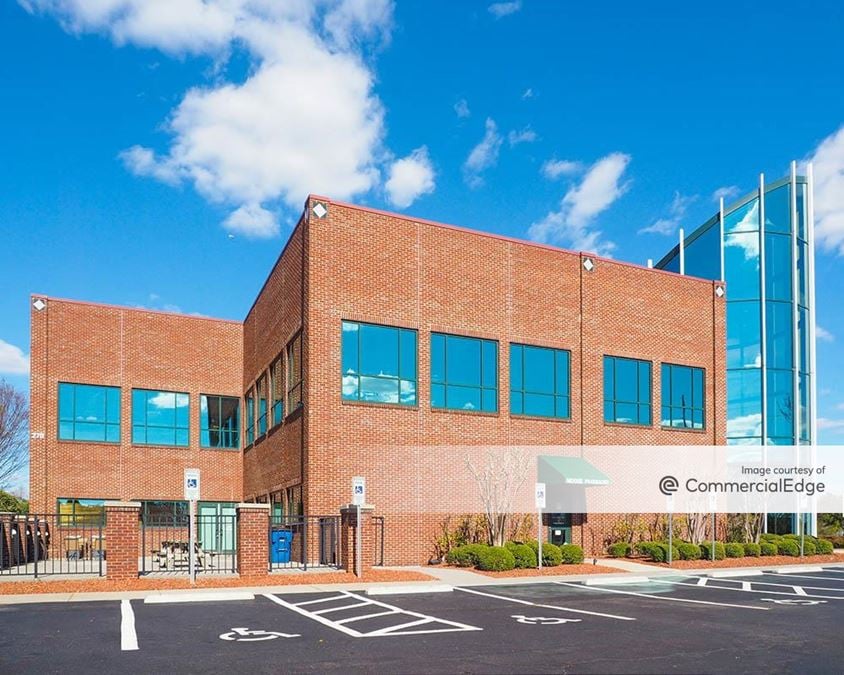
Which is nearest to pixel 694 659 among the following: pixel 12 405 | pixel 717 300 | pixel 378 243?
pixel 378 243

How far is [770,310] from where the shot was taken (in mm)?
40250

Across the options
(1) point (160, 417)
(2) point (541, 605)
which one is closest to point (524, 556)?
(2) point (541, 605)

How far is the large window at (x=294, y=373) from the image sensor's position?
2602 centimetres

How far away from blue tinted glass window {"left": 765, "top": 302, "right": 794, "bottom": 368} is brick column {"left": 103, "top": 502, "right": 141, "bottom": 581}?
31.0 meters

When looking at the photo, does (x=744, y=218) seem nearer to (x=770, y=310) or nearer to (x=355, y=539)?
(x=770, y=310)

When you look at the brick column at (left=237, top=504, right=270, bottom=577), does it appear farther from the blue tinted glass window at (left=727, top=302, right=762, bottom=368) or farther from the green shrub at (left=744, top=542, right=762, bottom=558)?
the blue tinted glass window at (left=727, top=302, right=762, bottom=368)

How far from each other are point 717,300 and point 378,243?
580 inches

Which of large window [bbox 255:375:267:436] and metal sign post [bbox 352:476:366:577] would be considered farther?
large window [bbox 255:375:267:436]

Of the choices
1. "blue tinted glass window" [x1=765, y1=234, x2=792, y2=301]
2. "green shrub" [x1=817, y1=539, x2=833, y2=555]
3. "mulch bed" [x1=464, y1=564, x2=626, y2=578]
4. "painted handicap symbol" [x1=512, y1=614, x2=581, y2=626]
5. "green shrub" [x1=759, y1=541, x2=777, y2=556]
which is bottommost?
"green shrub" [x1=817, y1=539, x2=833, y2=555]

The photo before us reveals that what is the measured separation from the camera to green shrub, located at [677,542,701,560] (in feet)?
87.9

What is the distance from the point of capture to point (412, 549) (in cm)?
2494

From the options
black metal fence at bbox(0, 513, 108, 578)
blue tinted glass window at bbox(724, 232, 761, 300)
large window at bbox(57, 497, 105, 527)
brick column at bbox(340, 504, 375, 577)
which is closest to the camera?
black metal fence at bbox(0, 513, 108, 578)

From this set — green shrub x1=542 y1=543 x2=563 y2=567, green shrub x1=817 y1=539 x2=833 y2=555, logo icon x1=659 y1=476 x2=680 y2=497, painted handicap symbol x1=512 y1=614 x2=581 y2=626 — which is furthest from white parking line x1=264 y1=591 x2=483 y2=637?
green shrub x1=817 y1=539 x2=833 y2=555

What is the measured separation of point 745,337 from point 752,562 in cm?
1539
